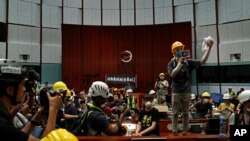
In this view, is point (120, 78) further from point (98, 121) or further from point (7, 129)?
point (7, 129)

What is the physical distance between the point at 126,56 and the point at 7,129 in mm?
19522

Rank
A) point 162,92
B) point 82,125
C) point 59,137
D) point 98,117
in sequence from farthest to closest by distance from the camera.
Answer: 1. point 162,92
2. point 82,125
3. point 98,117
4. point 59,137

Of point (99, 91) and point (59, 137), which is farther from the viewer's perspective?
point (99, 91)

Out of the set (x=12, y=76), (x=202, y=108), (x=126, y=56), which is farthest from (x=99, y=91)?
(x=126, y=56)

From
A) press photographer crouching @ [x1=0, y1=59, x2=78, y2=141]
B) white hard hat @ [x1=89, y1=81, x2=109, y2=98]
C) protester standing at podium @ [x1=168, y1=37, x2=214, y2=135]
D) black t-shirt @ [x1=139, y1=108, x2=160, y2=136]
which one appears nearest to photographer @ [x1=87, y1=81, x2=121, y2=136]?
Answer: white hard hat @ [x1=89, y1=81, x2=109, y2=98]

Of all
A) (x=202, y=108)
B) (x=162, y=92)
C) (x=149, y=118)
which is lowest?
(x=202, y=108)

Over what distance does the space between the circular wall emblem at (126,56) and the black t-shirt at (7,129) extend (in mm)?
19170

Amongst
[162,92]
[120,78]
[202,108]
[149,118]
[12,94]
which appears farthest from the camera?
[120,78]

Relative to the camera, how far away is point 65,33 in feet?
68.6

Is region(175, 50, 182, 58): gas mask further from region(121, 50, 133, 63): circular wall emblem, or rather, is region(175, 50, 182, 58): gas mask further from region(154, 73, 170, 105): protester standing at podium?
region(121, 50, 133, 63): circular wall emblem

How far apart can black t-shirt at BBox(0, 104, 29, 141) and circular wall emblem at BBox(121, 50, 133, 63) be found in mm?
19170

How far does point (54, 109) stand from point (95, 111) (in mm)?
1303

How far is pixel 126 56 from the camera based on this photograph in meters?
21.6

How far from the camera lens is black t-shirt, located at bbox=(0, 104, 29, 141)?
2.10 meters
